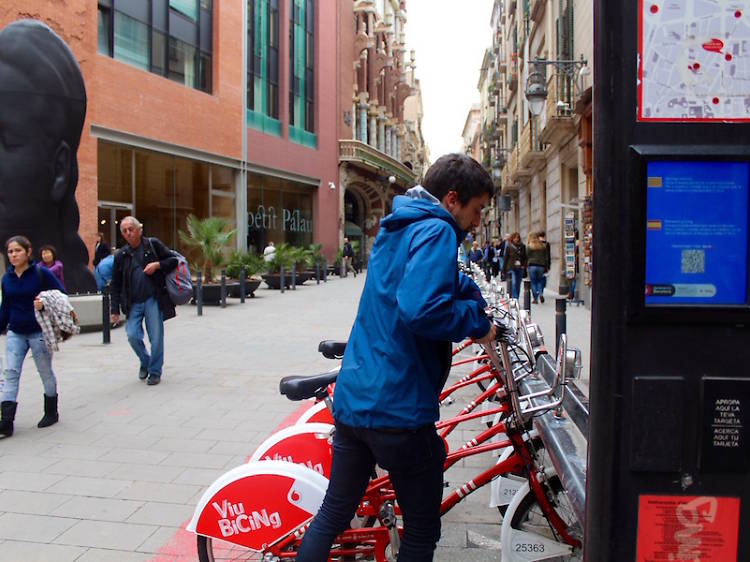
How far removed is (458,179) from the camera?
7.97ft

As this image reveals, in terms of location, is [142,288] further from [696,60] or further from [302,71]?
[302,71]

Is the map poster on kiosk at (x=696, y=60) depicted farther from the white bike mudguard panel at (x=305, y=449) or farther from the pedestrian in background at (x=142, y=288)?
the pedestrian in background at (x=142, y=288)

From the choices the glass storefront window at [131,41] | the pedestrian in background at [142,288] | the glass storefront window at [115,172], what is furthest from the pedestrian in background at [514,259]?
the glass storefront window at [131,41]

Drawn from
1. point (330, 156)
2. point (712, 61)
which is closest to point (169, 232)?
point (330, 156)

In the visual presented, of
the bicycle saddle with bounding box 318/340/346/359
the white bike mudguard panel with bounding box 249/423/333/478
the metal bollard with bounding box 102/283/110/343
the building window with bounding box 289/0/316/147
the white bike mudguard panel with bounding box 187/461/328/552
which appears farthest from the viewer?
the building window with bounding box 289/0/316/147

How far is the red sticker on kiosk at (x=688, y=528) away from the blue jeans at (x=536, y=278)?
15.8m

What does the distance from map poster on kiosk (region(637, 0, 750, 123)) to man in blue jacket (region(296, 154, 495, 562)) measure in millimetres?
745

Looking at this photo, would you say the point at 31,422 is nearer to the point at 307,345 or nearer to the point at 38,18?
the point at 307,345

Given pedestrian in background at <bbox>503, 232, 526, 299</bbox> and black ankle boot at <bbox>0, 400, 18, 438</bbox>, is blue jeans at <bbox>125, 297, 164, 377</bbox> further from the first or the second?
pedestrian in background at <bbox>503, 232, 526, 299</bbox>

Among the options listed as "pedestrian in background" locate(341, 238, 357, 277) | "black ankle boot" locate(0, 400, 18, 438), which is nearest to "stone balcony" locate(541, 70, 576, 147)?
"black ankle boot" locate(0, 400, 18, 438)

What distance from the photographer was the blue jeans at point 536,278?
17.3 m

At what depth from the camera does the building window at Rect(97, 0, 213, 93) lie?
20.8 m

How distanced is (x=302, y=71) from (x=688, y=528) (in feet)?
118

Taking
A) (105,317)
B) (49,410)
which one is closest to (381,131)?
(105,317)
